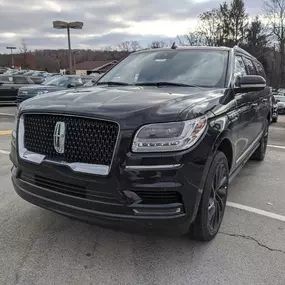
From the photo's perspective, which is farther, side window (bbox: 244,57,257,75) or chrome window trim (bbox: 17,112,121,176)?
side window (bbox: 244,57,257,75)

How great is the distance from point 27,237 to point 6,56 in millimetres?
112070

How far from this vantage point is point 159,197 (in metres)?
2.66

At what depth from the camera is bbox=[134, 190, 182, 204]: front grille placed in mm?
2646

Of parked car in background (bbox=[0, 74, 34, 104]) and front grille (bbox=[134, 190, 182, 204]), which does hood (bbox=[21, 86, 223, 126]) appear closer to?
front grille (bbox=[134, 190, 182, 204])

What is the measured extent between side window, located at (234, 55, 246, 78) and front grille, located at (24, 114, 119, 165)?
6.80ft

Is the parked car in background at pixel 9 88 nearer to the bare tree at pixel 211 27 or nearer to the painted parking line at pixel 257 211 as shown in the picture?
the painted parking line at pixel 257 211

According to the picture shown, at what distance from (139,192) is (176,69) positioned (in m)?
2.02

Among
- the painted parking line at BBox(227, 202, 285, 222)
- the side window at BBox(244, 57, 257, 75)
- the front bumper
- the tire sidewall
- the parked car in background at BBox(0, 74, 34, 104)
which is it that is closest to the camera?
the front bumper

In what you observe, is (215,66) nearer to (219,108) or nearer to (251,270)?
(219,108)

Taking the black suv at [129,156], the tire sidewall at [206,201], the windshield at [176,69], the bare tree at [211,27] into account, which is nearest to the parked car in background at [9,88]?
the windshield at [176,69]

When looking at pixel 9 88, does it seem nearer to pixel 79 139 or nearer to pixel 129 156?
pixel 79 139

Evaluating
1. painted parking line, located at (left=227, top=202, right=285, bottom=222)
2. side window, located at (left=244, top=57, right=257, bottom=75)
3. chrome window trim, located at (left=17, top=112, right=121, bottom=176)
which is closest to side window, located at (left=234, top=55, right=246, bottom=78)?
side window, located at (left=244, top=57, right=257, bottom=75)

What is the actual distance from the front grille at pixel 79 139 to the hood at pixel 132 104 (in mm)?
68

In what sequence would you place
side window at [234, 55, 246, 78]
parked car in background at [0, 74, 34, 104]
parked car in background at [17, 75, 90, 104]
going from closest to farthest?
side window at [234, 55, 246, 78] < parked car in background at [17, 75, 90, 104] < parked car in background at [0, 74, 34, 104]
